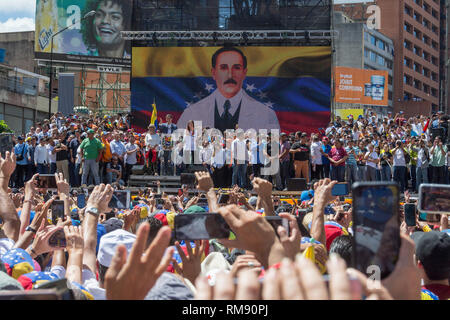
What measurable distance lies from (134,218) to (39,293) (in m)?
3.32

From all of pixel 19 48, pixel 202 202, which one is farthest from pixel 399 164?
pixel 19 48

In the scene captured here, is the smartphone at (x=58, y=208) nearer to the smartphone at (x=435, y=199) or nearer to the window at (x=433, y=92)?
the smartphone at (x=435, y=199)

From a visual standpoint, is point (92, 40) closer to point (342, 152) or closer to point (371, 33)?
point (342, 152)

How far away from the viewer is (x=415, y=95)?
8988 centimetres

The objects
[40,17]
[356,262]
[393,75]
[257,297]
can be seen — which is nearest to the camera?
[257,297]

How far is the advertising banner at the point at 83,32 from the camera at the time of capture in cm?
4300

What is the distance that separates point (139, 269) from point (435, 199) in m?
1.39

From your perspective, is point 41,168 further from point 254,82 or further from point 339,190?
point 339,190

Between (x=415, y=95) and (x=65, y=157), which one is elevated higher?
(x=415, y=95)

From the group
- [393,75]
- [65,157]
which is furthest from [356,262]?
[393,75]

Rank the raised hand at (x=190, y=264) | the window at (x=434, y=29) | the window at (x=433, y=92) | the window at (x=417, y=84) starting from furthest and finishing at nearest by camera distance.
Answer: the window at (x=433, y=92)
the window at (x=434, y=29)
the window at (x=417, y=84)
the raised hand at (x=190, y=264)

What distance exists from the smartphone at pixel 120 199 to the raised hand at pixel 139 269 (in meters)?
3.13

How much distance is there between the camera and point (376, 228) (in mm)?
1833

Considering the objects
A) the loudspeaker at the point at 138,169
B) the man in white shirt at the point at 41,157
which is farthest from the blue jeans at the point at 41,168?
the loudspeaker at the point at 138,169
